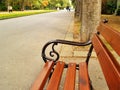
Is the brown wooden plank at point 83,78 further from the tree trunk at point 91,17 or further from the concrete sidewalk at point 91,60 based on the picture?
the tree trunk at point 91,17

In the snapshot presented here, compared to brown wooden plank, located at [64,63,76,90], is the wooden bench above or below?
above

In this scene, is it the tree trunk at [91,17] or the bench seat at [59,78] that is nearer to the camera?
the bench seat at [59,78]

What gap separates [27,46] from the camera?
887cm

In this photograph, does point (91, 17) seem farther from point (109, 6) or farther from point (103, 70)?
point (109, 6)

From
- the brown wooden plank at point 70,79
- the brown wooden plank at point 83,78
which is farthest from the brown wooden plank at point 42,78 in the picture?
the brown wooden plank at point 83,78

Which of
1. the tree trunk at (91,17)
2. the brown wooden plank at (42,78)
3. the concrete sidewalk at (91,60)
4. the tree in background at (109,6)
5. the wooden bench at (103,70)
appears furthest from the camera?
the tree in background at (109,6)

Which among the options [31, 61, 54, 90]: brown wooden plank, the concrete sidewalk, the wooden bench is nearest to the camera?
the wooden bench

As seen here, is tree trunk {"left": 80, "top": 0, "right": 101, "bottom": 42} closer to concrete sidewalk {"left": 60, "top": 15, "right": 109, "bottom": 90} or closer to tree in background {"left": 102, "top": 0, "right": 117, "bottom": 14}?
concrete sidewalk {"left": 60, "top": 15, "right": 109, "bottom": 90}

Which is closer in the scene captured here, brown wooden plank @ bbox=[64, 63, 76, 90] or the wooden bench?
the wooden bench

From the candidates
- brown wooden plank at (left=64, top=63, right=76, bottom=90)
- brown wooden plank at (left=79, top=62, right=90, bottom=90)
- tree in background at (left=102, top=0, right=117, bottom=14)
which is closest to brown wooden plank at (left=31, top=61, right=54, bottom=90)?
brown wooden plank at (left=64, top=63, right=76, bottom=90)

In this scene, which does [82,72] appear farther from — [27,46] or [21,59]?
[27,46]

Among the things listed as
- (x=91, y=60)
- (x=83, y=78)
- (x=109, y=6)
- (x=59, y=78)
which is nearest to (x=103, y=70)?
(x=83, y=78)

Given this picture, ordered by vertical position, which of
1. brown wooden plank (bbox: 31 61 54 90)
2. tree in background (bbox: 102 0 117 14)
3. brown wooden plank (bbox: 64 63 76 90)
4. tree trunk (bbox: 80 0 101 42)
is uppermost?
tree trunk (bbox: 80 0 101 42)

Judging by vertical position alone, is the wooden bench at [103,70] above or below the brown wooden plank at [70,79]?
above
